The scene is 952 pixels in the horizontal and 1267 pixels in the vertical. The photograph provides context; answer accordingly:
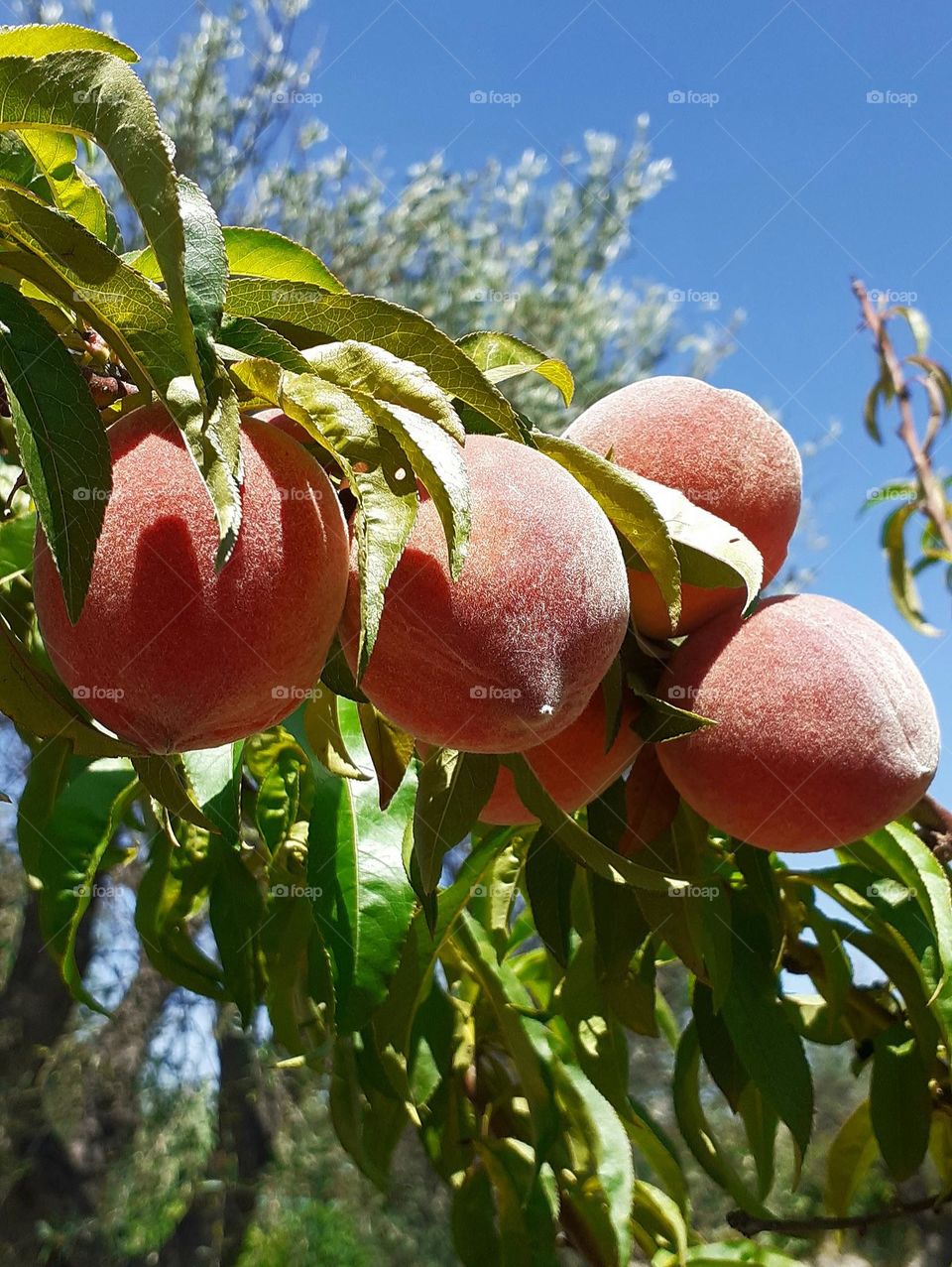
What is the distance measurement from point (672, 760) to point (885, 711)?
0.18 meters

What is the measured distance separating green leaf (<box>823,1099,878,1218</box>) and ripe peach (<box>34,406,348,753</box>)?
1.53 meters

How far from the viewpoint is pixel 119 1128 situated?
467 centimetres

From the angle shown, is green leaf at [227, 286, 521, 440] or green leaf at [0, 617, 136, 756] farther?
green leaf at [0, 617, 136, 756]

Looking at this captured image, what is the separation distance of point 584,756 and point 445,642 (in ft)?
0.89

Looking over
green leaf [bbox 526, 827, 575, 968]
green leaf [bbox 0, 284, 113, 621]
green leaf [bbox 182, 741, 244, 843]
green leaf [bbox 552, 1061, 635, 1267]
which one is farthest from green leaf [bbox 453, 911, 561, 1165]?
green leaf [bbox 0, 284, 113, 621]

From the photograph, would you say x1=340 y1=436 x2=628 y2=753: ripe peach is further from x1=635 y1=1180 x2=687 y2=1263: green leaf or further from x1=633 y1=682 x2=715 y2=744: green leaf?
x1=635 y1=1180 x2=687 y2=1263: green leaf

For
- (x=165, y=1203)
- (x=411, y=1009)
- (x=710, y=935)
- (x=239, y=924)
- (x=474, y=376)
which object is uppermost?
(x=474, y=376)

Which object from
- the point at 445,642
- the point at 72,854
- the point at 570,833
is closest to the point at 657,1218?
the point at 72,854

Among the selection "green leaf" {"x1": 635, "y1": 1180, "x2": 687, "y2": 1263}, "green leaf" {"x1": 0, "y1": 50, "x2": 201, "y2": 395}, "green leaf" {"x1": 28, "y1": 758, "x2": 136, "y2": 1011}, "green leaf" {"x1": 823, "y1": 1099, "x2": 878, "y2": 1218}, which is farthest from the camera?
"green leaf" {"x1": 823, "y1": 1099, "x2": 878, "y2": 1218}

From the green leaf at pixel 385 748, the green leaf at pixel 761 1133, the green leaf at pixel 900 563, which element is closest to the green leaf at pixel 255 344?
the green leaf at pixel 385 748

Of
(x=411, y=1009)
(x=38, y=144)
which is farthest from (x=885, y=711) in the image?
(x=38, y=144)

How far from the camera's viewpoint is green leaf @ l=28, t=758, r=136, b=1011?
1.40m

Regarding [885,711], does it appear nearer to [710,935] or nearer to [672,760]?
[672,760]

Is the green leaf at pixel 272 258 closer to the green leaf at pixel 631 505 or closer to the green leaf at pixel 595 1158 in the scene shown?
the green leaf at pixel 631 505
